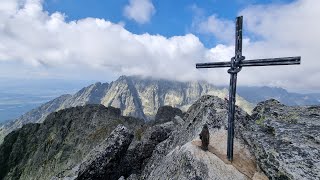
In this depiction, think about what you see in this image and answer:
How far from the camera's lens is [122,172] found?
3058cm

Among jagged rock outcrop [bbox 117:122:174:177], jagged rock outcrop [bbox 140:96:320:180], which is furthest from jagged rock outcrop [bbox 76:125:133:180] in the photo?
jagged rock outcrop [bbox 140:96:320:180]

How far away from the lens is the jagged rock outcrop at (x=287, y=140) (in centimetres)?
1872

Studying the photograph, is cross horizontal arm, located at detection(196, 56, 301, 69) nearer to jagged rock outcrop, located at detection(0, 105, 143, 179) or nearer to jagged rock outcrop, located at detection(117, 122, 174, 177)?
jagged rock outcrop, located at detection(117, 122, 174, 177)

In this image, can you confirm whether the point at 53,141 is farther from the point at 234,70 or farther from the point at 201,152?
the point at 234,70

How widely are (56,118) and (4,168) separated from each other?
35.7 metres

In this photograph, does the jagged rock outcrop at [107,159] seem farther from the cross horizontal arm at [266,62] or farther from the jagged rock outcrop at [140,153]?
the cross horizontal arm at [266,62]

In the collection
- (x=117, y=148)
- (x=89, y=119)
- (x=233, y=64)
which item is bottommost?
(x=89, y=119)

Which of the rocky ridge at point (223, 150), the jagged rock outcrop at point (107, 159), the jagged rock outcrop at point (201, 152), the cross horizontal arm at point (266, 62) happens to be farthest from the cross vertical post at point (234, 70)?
the jagged rock outcrop at point (107, 159)

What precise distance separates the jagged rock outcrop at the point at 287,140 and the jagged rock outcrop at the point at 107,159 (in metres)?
11.0

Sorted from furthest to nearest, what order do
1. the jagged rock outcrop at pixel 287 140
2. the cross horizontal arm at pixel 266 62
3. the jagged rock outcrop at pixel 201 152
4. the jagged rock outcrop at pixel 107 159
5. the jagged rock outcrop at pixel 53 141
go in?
the jagged rock outcrop at pixel 53 141 < the jagged rock outcrop at pixel 107 159 < the jagged rock outcrop at pixel 201 152 < the jagged rock outcrop at pixel 287 140 < the cross horizontal arm at pixel 266 62

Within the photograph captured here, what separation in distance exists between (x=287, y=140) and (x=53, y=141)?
156 metres

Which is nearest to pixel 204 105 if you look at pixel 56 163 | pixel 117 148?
pixel 117 148

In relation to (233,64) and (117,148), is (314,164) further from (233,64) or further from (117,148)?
(117,148)

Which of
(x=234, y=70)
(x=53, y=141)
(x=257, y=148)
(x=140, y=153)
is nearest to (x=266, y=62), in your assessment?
(x=234, y=70)
